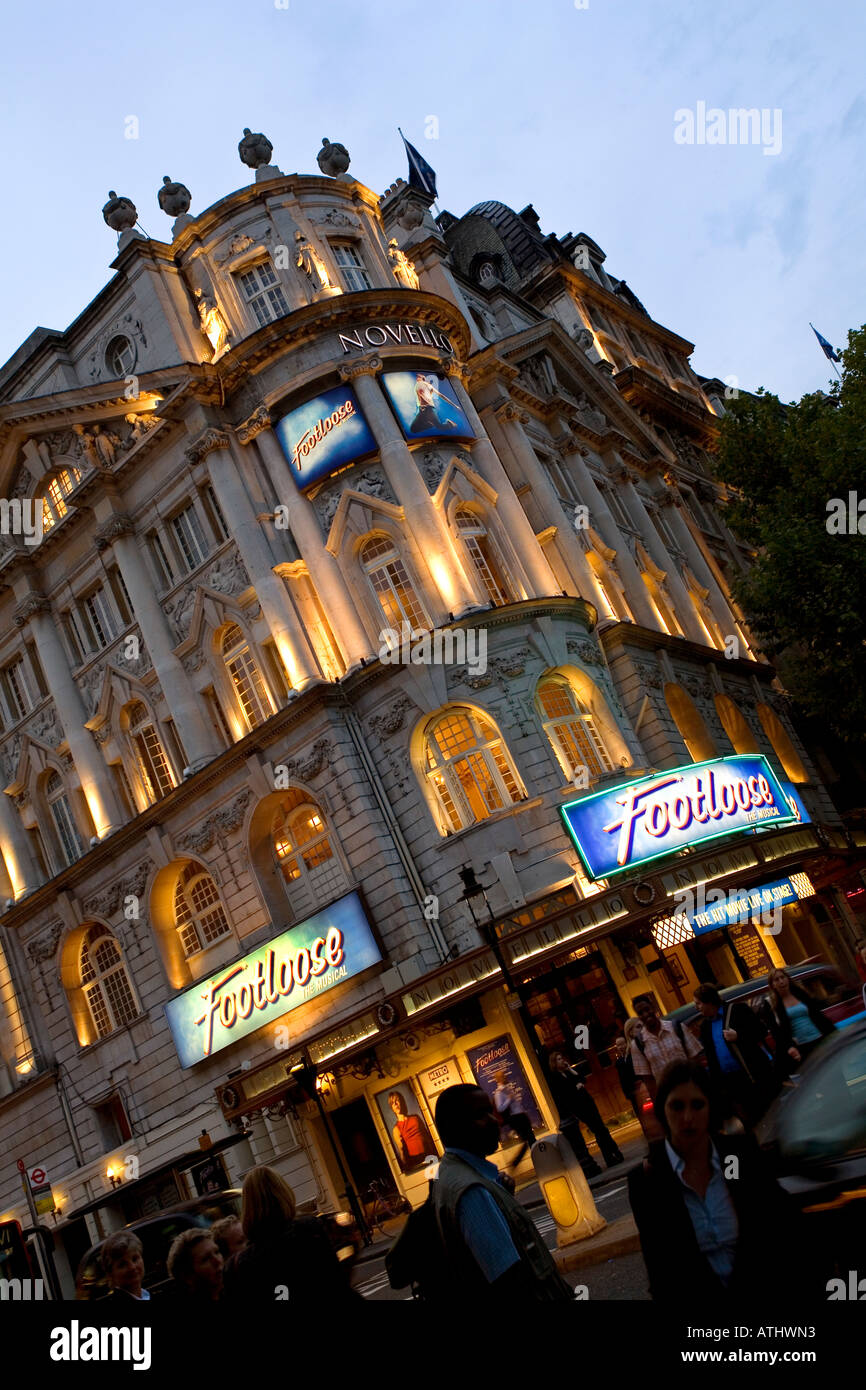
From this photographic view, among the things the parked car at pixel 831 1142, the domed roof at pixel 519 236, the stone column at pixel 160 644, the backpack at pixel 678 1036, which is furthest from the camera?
the domed roof at pixel 519 236

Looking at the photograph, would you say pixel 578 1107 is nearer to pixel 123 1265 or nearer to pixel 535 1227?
pixel 123 1265

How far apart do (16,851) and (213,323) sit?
18645 mm

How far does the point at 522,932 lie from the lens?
80.5 ft

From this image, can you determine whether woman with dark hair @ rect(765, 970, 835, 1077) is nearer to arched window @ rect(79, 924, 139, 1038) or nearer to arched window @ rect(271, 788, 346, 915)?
arched window @ rect(271, 788, 346, 915)

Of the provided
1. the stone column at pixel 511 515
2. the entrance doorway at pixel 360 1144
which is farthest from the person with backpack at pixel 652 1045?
the stone column at pixel 511 515

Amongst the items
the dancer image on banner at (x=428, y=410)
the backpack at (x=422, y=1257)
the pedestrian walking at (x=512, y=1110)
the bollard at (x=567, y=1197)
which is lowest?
the bollard at (x=567, y=1197)

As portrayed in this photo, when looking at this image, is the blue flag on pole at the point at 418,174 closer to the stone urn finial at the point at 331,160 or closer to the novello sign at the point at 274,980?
the stone urn finial at the point at 331,160

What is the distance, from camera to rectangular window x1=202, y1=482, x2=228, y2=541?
107ft

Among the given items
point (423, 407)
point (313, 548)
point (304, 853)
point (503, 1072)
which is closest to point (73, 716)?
point (304, 853)

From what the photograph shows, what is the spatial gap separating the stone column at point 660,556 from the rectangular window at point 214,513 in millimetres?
17158

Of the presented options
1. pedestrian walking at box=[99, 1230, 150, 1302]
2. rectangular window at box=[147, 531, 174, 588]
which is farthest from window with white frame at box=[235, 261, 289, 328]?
pedestrian walking at box=[99, 1230, 150, 1302]

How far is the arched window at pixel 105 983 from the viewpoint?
33.6 m

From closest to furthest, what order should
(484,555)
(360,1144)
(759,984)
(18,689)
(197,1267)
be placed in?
(197,1267) < (759,984) < (360,1144) < (484,555) < (18,689)

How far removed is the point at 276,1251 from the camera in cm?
505
